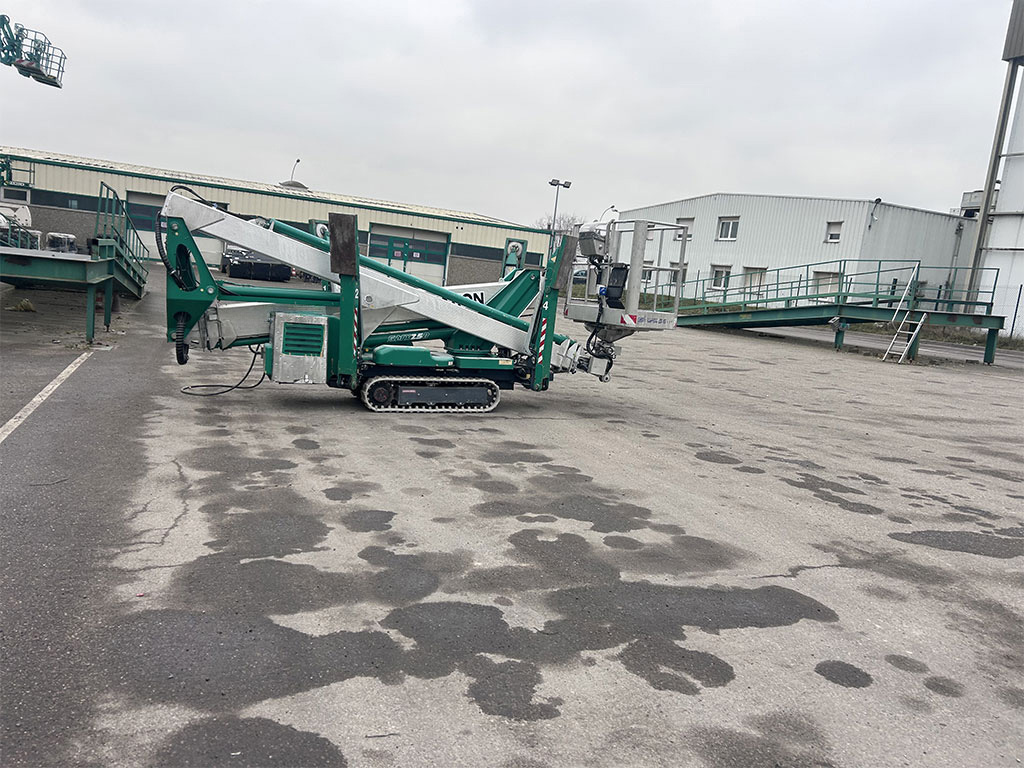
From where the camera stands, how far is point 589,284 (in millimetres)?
10555

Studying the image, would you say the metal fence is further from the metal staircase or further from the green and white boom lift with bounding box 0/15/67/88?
the green and white boom lift with bounding box 0/15/67/88

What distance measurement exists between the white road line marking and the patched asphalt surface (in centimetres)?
21

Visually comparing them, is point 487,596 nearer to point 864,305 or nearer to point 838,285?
point 864,305

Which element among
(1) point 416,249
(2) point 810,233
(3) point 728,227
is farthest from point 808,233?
(1) point 416,249

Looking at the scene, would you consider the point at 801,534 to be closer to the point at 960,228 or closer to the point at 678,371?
the point at 678,371

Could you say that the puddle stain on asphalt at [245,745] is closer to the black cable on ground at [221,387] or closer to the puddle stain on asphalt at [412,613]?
the puddle stain on asphalt at [412,613]

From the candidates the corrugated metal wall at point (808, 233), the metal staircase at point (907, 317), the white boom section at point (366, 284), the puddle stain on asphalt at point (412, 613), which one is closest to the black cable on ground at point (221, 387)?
the white boom section at point (366, 284)

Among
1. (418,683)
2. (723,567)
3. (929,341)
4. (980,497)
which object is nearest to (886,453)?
(980,497)

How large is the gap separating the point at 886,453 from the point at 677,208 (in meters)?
37.4

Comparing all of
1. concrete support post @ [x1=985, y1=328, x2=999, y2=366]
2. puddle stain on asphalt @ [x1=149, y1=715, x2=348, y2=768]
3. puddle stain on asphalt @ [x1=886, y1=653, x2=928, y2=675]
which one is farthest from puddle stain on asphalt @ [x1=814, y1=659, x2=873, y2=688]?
concrete support post @ [x1=985, y1=328, x2=999, y2=366]

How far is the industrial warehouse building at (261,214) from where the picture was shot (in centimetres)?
3912

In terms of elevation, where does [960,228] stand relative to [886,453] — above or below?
above

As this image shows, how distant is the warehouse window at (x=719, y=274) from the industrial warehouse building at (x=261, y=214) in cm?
949

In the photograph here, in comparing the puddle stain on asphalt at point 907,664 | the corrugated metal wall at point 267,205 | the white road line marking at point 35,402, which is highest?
the corrugated metal wall at point 267,205
